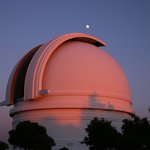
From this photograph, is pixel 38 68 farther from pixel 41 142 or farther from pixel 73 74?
pixel 41 142

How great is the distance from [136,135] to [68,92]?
25.5 ft

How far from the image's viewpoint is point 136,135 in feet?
63.1

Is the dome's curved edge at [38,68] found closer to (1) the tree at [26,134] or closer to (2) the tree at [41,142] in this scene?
(1) the tree at [26,134]

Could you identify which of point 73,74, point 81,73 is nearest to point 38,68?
point 73,74

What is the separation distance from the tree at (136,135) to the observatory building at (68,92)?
5460 millimetres

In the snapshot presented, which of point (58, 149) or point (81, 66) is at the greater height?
point (81, 66)

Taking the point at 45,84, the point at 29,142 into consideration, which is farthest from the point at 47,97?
the point at 29,142

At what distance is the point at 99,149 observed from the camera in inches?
781

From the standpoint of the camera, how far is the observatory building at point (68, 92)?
25.5 m

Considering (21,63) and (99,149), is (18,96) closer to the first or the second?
(21,63)

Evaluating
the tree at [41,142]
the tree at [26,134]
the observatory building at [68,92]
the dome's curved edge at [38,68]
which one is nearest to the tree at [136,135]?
Result: the tree at [41,142]

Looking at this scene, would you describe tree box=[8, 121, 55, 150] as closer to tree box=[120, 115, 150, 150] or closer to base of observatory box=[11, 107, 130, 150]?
base of observatory box=[11, 107, 130, 150]

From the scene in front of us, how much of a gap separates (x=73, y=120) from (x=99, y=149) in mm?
5979

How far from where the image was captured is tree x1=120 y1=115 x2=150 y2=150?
60.7 feet
